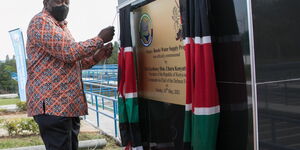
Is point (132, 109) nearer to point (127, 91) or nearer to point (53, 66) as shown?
point (127, 91)

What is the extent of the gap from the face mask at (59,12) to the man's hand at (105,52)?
39 centimetres

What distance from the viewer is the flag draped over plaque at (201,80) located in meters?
1.76

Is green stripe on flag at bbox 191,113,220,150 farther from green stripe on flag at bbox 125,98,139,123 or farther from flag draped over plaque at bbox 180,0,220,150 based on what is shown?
green stripe on flag at bbox 125,98,139,123

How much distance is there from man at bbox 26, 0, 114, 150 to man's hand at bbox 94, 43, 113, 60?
0.68 ft

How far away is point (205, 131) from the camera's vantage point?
1794 mm

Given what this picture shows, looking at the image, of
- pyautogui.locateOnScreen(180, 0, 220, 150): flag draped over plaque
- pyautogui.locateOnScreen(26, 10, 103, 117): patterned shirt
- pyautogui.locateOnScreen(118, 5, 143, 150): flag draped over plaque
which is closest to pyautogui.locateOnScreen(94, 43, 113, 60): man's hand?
pyautogui.locateOnScreen(118, 5, 143, 150): flag draped over plaque

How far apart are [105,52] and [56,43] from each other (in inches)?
20.9

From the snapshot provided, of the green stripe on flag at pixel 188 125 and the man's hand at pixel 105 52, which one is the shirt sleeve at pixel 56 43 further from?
the green stripe on flag at pixel 188 125

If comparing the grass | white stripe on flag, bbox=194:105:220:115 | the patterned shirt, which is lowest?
the grass

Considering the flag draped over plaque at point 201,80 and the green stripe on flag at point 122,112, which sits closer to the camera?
the flag draped over plaque at point 201,80

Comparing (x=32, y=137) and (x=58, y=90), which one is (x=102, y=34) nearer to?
(x=58, y=90)

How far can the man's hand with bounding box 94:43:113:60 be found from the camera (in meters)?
2.55

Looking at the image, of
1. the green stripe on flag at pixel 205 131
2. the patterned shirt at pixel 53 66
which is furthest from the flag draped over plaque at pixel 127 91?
the green stripe on flag at pixel 205 131

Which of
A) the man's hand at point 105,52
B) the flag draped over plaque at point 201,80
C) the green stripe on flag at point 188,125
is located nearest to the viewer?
the flag draped over plaque at point 201,80
